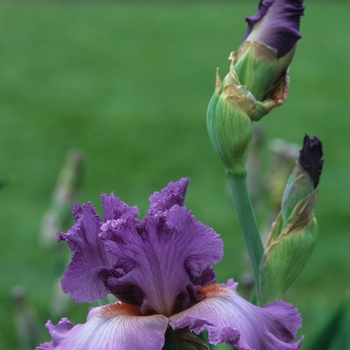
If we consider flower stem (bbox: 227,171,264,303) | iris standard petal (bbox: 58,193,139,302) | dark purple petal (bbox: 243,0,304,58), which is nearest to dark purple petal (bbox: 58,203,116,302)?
iris standard petal (bbox: 58,193,139,302)

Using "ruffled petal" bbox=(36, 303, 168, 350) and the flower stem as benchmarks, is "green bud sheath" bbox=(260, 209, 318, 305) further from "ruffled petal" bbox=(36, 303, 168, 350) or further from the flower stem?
"ruffled petal" bbox=(36, 303, 168, 350)

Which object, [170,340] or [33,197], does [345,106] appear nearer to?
[33,197]

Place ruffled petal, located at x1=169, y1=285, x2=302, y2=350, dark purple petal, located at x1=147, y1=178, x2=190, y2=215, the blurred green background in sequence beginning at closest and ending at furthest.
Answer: ruffled petal, located at x1=169, y1=285, x2=302, y2=350, dark purple petal, located at x1=147, y1=178, x2=190, y2=215, the blurred green background

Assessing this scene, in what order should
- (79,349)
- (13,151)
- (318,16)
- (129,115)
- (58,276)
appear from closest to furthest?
(79,349) → (58,276) → (13,151) → (129,115) → (318,16)

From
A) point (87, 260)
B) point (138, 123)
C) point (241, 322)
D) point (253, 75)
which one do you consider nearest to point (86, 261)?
point (87, 260)

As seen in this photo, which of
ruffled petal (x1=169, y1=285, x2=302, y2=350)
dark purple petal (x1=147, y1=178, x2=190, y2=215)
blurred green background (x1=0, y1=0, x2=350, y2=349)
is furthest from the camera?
blurred green background (x1=0, y1=0, x2=350, y2=349)

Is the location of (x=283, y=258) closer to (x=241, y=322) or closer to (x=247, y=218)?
(x=247, y=218)

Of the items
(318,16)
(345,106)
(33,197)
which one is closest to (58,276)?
(33,197)
